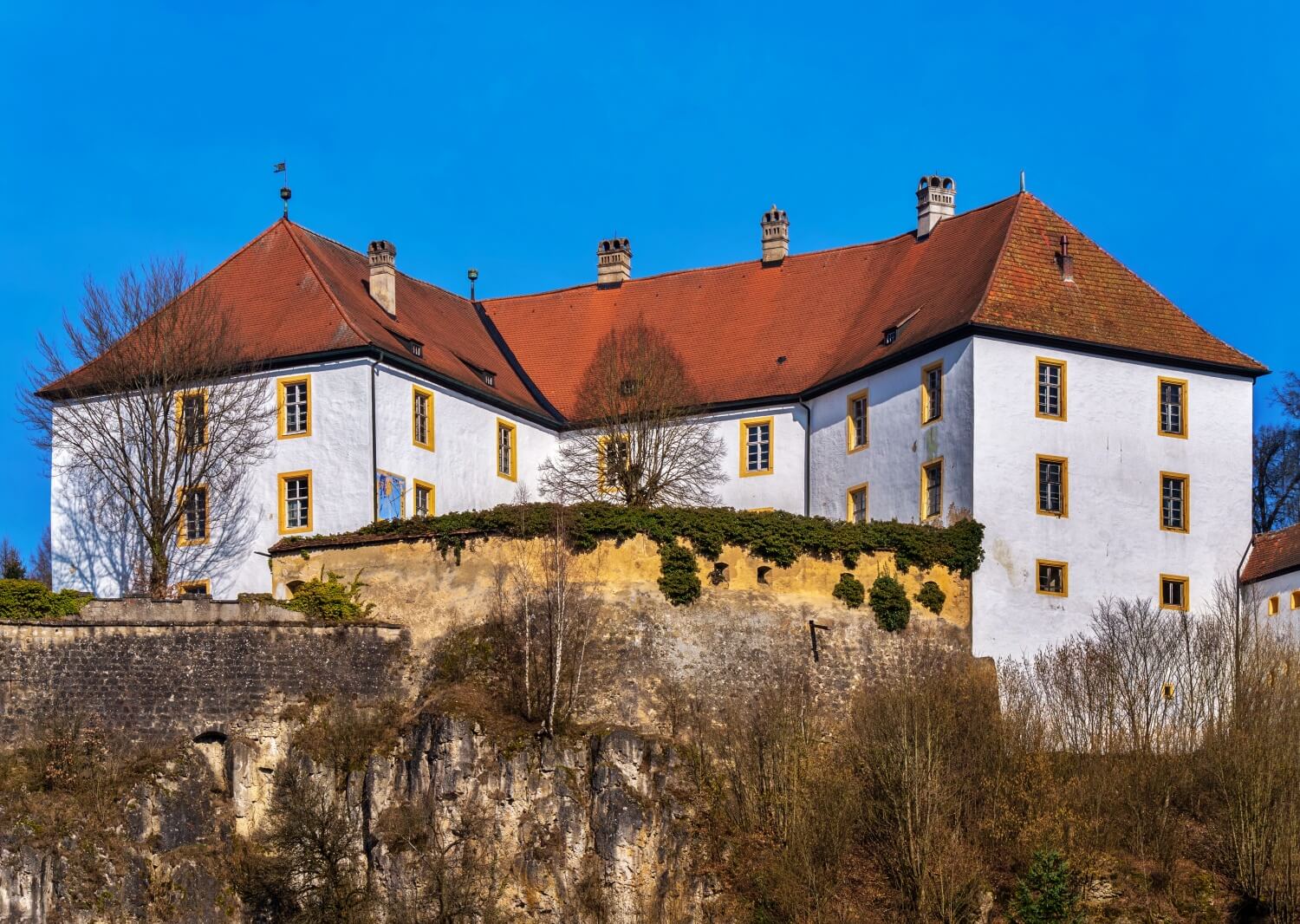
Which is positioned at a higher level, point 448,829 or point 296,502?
point 296,502

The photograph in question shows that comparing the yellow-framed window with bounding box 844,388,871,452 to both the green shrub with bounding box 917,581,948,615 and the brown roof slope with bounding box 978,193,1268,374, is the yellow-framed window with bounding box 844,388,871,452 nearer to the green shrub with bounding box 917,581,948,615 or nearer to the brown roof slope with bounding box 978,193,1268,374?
the brown roof slope with bounding box 978,193,1268,374

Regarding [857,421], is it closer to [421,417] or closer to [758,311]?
[758,311]

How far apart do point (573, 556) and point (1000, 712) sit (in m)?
9.42

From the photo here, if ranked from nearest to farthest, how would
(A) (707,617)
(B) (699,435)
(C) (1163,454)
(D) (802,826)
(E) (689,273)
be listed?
(D) (802,826) < (A) (707,617) < (C) (1163,454) < (B) (699,435) < (E) (689,273)

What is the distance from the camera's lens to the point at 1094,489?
181ft

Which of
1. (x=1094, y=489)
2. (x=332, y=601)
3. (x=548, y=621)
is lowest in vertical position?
(x=548, y=621)

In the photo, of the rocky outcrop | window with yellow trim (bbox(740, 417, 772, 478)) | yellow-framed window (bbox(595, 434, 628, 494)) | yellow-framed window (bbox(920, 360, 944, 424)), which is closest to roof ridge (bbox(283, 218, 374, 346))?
yellow-framed window (bbox(595, 434, 628, 494))

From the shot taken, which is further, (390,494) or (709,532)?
(390,494)

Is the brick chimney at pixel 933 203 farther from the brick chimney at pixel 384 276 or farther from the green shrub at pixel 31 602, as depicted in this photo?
the green shrub at pixel 31 602

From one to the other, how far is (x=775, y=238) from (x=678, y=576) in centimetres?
1752

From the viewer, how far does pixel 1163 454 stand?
183 ft

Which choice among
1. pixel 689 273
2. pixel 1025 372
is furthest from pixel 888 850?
pixel 689 273

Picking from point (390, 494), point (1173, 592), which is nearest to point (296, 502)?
point (390, 494)

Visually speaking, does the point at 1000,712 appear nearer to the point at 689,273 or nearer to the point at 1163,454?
the point at 1163,454
